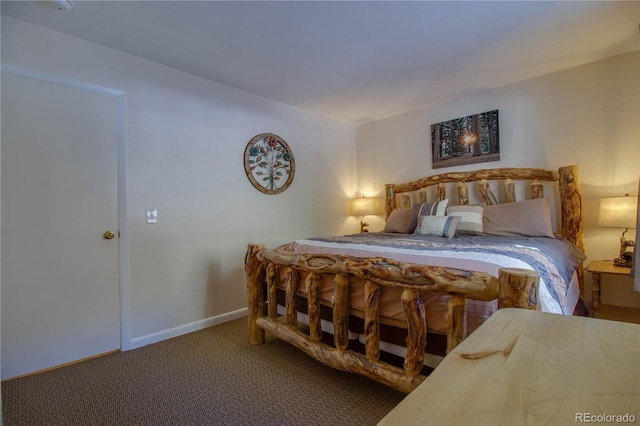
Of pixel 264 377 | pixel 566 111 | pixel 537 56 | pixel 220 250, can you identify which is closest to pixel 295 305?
pixel 264 377

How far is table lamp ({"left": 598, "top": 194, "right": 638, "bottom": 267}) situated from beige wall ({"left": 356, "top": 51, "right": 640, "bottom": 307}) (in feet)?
0.80

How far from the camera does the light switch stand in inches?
97.6

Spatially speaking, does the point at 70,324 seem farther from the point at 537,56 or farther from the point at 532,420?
the point at 537,56

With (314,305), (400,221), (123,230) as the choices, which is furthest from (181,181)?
(400,221)

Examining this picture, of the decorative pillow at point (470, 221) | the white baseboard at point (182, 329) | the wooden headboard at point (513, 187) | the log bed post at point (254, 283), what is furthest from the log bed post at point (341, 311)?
the wooden headboard at point (513, 187)

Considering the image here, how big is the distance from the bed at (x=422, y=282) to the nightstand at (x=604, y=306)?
120 mm

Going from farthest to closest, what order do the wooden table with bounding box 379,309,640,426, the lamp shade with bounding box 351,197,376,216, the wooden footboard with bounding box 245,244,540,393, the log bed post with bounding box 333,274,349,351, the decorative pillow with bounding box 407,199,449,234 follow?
the lamp shade with bounding box 351,197,376,216 < the decorative pillow with bounding box 407,199,449,234 < the log bed post with bounding box 333,274,349,351 < the wooden footboard with bounding box 245,244,540,393 < the wooden table with bounding box 379,309,640,426

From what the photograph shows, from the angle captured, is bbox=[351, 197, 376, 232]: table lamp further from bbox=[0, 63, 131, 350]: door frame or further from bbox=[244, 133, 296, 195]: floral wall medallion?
bbox=[0, 63, 131, 350]: door frame

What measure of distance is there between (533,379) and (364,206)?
3673mm

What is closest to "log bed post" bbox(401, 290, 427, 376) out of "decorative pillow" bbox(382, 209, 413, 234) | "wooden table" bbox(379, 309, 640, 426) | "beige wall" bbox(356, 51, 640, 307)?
"wooden table" bbox(379, 309, 640, 426)

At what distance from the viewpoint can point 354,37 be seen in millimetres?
2229

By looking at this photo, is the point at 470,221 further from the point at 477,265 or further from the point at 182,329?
the point at 182,329

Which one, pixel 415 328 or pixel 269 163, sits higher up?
pixel 269 163

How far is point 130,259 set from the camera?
7.83 feet
